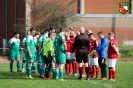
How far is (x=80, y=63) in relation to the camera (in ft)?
64.5

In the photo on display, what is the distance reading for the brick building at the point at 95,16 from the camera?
50250 millimetres

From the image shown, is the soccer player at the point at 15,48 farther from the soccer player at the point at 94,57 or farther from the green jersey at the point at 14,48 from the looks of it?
the soccer player at the point at 94,57

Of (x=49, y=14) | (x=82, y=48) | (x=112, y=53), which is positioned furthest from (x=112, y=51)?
(x=49, y=14)

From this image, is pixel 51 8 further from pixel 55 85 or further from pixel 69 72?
pixel 55 85

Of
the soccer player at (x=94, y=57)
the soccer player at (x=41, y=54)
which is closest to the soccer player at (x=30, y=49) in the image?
the soccer player at (x=41, y=54)

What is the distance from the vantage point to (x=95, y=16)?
50.5m

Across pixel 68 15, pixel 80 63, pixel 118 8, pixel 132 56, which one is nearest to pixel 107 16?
pixel 118 8

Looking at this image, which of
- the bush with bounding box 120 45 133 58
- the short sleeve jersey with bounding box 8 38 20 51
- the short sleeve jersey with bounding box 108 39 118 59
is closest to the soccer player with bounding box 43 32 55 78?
the short sleeve jersey with bounding box 108 39 118 59

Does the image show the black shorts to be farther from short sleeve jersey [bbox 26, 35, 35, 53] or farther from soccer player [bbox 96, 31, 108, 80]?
short sleeve jersey [bbox 26, 35, 35, 53]

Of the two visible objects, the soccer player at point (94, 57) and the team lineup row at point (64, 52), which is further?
the soccer player at point (94, 57)

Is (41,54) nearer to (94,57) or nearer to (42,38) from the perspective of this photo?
(42,38)

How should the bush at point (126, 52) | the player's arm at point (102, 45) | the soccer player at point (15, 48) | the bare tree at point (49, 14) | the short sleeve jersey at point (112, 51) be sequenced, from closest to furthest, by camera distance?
the short sleeve jersey at point (112, 51)
the player's arm at point (102, 45)
the soccer player at point (15, 48)
the bush at point (126, 52)
the bare tree at point (49, 14)

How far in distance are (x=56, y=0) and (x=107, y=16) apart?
19.9 ft

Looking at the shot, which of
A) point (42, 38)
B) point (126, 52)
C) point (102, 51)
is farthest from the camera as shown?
point (126, 52)
